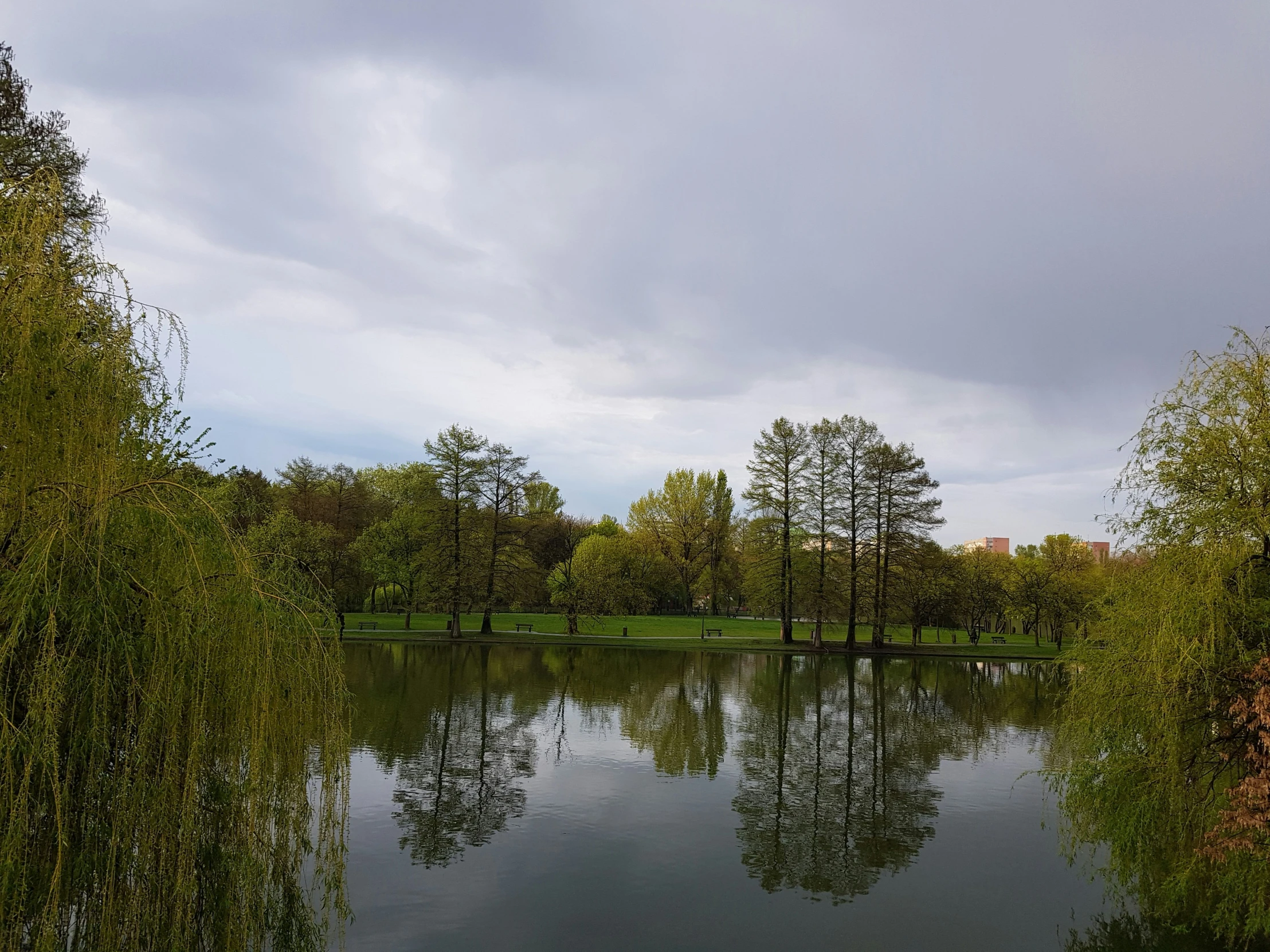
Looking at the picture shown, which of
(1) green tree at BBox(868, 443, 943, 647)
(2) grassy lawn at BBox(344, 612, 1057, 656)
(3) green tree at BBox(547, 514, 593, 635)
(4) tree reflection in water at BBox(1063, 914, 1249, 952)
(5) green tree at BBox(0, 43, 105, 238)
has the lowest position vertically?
(2) grassy lawn at BBox(344, 612, 1057, 656)

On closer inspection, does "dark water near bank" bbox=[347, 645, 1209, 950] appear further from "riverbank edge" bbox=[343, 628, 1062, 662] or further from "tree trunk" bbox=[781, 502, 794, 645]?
"tree trunk" bbox=[781, 502, 794, 645]

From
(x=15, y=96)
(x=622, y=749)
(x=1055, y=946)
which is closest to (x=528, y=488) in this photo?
(x=622, y=749)

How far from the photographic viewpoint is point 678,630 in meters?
62.0

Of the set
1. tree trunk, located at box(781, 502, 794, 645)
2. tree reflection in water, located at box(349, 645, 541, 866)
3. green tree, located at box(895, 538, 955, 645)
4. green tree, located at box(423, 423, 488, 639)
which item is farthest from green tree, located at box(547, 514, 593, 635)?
green tree, located at box(895, 538, 955, 645)

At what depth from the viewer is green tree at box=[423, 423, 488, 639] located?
161ft

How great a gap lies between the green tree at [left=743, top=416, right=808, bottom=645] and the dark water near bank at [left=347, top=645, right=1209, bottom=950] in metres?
21.4

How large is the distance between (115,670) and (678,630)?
57.5 meters

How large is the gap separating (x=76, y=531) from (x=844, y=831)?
→ 1463 cm

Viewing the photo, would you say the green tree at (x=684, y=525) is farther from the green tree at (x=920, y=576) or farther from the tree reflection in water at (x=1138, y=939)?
the tree reflection in water at (x=1138, y=939)

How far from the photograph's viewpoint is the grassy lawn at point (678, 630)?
2104 inches

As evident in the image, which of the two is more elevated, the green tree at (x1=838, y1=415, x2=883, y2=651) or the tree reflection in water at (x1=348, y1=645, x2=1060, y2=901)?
the green tree at (x1=838, y1=415, x2=883, y2=651)

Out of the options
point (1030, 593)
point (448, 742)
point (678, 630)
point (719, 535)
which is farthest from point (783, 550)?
point (448, 742)

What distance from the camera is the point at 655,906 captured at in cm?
1172

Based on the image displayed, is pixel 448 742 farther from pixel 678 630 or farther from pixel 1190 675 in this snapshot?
pixel 678 630
